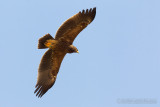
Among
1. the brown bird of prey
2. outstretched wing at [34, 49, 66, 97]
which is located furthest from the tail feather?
outstretched wing at [34, 49, 66, 97]

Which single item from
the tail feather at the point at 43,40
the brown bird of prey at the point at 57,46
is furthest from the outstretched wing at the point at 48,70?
the tail feather at the point at 43,40

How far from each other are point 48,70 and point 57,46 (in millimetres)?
1056

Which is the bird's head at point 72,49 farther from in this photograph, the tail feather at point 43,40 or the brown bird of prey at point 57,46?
the tail feather at point 43,40

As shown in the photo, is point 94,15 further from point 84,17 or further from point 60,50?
point 60,50

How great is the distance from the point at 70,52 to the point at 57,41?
2.33 ft

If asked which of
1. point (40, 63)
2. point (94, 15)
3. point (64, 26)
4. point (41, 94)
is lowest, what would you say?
point (41, 94)

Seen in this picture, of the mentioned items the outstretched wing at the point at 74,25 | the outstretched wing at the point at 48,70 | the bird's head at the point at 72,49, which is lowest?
the outstretched wing at the point at 48,70

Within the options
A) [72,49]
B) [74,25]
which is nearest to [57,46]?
[72,49]

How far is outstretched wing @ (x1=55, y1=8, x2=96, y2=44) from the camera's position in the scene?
15.8 metres

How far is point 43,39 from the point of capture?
15594 mm

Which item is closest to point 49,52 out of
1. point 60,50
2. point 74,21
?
point 60,50

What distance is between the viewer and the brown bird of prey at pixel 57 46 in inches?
620

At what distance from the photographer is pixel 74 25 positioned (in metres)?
16.0

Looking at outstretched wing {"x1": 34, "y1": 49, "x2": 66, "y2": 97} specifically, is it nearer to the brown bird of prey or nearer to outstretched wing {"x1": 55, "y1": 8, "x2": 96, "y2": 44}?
the brown bird of prey
